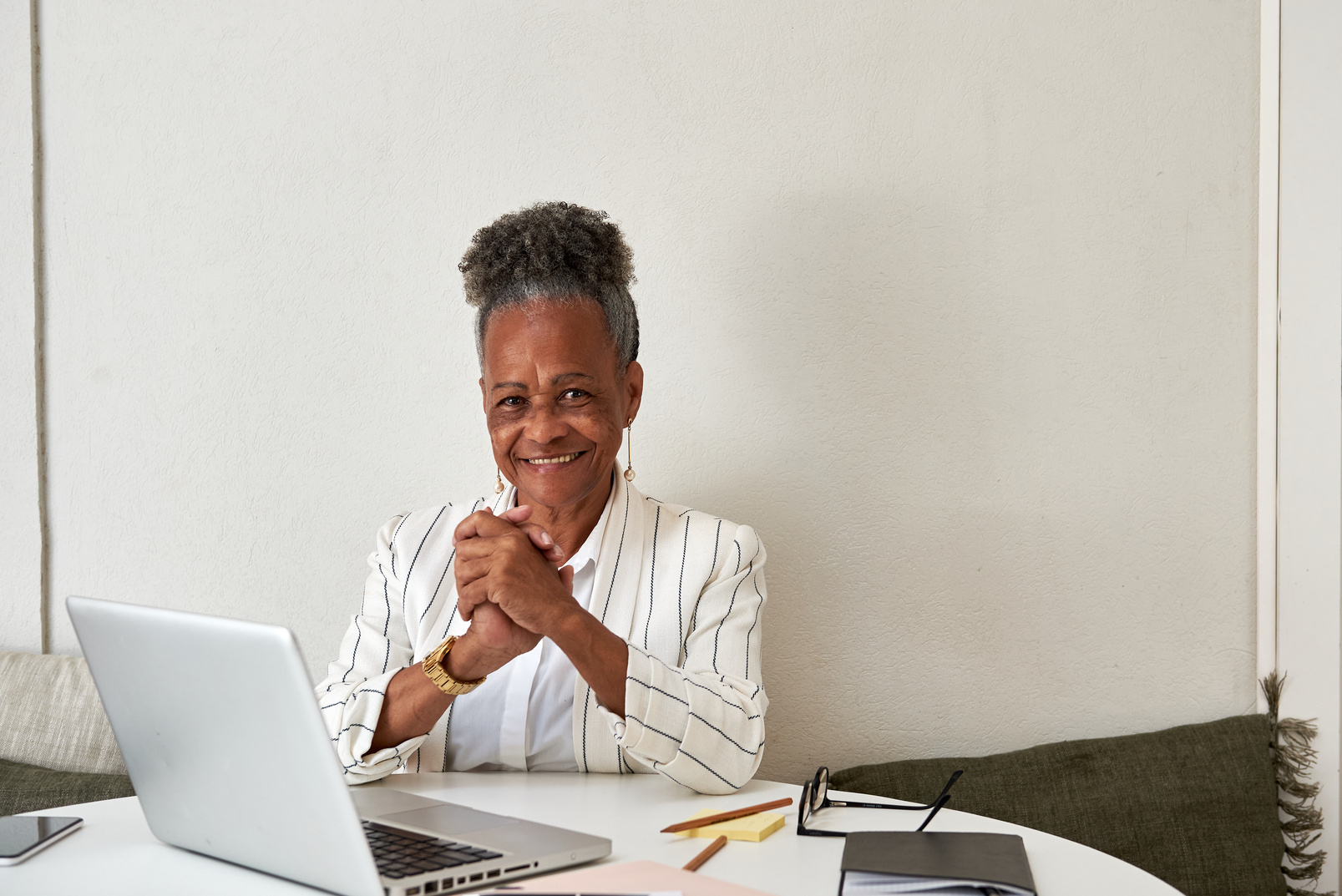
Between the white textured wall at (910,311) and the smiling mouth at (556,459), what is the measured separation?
15.6 inches

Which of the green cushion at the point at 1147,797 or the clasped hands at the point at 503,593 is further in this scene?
the green cushion at the point at 1147,797

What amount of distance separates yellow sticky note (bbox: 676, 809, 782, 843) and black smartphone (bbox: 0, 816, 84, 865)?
0.63 meters

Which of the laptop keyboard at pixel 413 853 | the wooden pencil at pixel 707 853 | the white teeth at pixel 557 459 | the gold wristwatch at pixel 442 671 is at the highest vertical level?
the white teeth at pixel 557 459

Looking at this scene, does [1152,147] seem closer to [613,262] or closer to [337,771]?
[613,262]

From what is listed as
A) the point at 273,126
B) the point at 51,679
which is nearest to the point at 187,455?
the point at 51,679

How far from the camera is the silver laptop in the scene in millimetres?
797

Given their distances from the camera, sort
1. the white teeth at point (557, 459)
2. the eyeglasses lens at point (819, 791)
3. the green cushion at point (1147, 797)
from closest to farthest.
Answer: the eyeglasses lens at point (819, 791) < the white teeth at point (557, 459) < the green cushion at point (1147, 797)

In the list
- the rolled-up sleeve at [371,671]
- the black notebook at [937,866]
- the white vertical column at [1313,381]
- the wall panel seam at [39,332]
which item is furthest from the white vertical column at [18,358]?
the white vertical column at [1313,381]

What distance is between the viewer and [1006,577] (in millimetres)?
1945

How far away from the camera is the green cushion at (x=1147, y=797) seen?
67.7 inches

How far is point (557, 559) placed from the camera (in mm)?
1365

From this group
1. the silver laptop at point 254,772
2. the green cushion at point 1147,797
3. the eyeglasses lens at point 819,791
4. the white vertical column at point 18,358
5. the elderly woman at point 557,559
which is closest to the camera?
the silver laptop at point 254,772

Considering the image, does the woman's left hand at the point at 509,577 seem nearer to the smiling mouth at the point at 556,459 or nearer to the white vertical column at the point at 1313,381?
the smiling mouth at the point at 556,459

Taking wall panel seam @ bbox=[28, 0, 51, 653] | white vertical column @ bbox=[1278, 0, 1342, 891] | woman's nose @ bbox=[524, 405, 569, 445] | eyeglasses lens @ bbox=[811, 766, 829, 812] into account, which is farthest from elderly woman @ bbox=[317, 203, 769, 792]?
white vertical column @ bbox=[1278, 0, 1342, 891]
